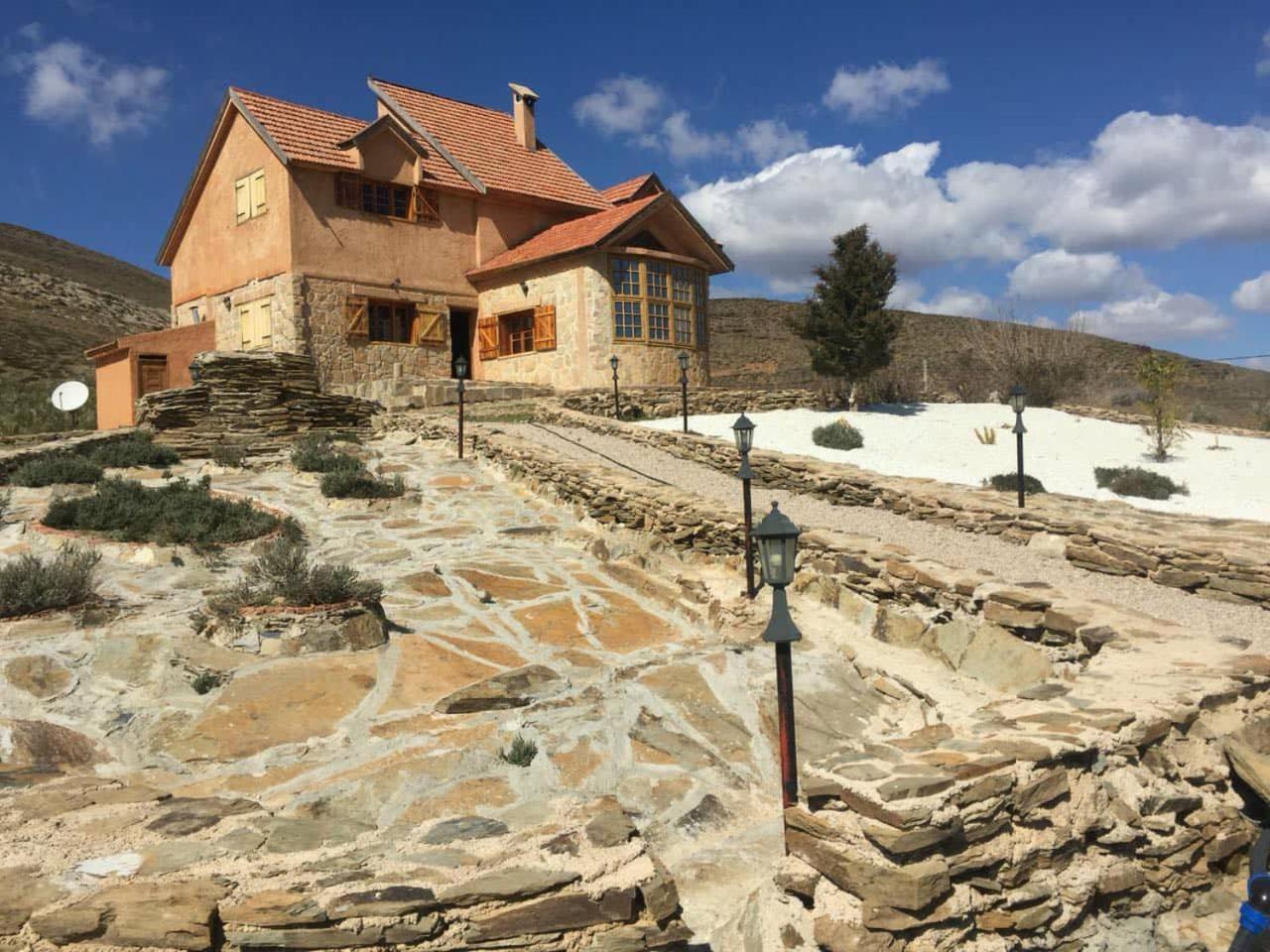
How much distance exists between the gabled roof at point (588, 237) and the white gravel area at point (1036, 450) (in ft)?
16.3

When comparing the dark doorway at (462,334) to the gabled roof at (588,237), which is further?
the dark doorway at (462,334)

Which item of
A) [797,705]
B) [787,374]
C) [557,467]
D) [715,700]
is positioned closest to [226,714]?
[715,700]

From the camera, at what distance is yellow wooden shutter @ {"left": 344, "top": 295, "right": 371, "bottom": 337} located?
2142 centimetres

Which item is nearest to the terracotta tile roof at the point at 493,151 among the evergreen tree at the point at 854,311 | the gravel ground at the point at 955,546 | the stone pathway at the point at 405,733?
the evergreen tree at the point at 854,311

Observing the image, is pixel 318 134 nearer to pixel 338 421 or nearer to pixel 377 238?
pixel 377 238

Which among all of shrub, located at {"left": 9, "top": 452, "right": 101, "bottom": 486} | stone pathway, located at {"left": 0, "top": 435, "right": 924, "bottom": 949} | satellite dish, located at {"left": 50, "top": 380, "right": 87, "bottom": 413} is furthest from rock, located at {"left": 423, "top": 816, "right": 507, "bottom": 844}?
satellite dish, located at {"left": 50, "top": 380, "right": 87, "bottom": 413}

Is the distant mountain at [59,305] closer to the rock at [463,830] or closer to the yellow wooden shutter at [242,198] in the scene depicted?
the yellow wooden shutter at [242,198]

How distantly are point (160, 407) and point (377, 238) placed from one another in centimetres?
769

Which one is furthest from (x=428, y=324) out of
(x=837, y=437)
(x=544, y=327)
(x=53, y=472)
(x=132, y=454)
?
(x=837, y=437)

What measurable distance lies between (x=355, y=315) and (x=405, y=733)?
17.8 m

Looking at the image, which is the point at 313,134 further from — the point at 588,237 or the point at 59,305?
the point at 59,305

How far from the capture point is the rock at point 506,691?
6184mm

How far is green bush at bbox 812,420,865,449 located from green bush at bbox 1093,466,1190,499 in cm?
496

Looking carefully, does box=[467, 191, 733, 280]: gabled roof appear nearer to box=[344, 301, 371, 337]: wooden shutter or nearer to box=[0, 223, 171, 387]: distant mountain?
box=[344, 301, 371, 337]: wooden shutter
